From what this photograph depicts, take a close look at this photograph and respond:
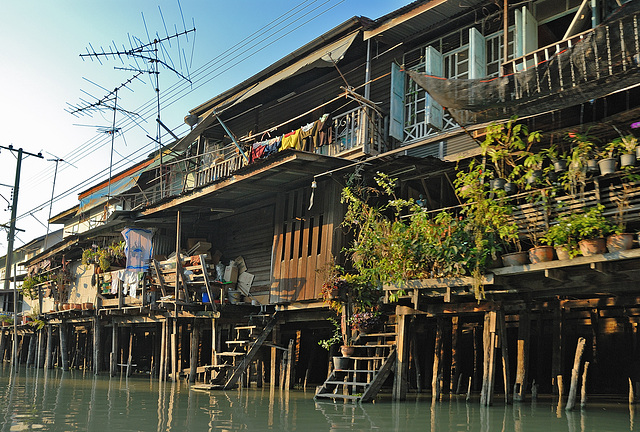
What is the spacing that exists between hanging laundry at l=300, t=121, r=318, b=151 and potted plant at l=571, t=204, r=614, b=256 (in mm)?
7289

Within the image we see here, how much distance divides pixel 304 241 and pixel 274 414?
579cm

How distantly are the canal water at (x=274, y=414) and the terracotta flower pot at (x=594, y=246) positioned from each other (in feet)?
8.03

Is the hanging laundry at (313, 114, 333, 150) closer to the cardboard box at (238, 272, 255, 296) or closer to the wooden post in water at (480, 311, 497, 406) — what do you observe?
the cardboard box at (238, 272, 255, 296)

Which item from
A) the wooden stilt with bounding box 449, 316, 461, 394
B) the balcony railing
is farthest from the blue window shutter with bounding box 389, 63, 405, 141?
the wooden stilt with bounding box 449, 316, 461, 394

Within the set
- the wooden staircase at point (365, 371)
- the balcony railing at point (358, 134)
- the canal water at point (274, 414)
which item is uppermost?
the balcony railing at point (358, 134)

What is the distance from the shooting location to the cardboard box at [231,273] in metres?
18.9

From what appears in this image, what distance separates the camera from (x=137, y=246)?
2045cm

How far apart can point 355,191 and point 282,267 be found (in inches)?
126

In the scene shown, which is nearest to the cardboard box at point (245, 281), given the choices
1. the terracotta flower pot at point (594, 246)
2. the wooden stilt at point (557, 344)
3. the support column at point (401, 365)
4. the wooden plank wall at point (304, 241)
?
the wooden plank wall at point (304, 241)

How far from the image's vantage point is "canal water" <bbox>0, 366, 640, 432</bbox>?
9289 millimetres

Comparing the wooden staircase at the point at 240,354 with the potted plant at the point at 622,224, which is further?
the wooden staircase at the point at 240,354

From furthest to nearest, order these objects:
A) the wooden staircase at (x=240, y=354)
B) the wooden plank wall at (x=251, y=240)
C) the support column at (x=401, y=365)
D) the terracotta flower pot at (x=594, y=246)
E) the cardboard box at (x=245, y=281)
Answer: the cardboard box at (x=245, y=281)
the wooden plank wall at (x=251, y=240)
the wooden staircase at (x=240, y=354)
the support column at (x=401, y=365)
the terracotta flower pot at (x=594, y=246)

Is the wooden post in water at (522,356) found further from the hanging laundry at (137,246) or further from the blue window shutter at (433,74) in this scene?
the hanging laundry at (137,246)

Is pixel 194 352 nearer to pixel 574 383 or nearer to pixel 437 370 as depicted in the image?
pixel 437 370
